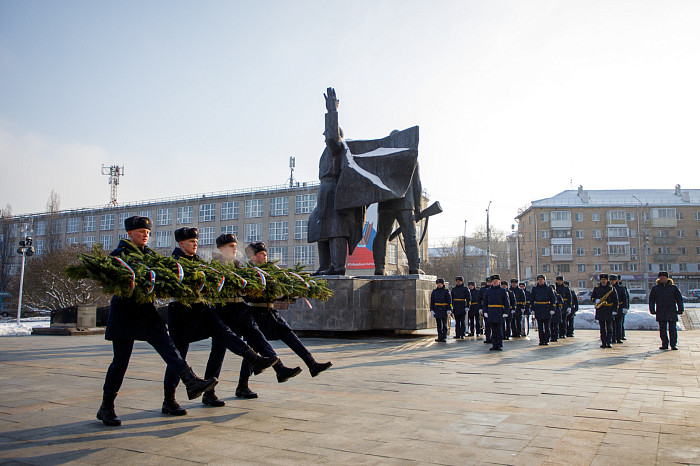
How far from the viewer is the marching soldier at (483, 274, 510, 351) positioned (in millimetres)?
11820

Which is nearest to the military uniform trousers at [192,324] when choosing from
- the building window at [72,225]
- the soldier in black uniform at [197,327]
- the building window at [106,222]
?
the soldier in black uniform at [197,327]

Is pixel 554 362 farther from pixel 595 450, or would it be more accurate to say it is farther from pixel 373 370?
pixel 595 450

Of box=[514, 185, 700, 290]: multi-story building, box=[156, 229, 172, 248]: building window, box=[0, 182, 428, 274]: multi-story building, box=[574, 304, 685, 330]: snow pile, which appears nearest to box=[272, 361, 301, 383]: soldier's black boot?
box=[574, 304, 685, 330]: snow pile

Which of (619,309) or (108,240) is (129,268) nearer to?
(619,309)

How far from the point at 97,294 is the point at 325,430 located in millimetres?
36635

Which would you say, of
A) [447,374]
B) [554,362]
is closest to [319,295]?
[447,374]

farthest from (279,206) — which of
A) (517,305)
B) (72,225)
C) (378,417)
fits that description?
(378,417)

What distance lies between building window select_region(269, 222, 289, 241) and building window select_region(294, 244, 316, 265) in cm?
201

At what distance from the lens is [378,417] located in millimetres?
4949

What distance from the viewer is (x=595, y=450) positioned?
3893 millimetres

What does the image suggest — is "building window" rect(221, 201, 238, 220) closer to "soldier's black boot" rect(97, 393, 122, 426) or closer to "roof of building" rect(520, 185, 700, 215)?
"roof of building" rect(520, 185, 700, 215)

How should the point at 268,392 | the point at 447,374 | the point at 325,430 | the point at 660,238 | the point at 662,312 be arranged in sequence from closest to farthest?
the point at 325,430, the point at 268,392, the point at 447,374, the point at 662,312, the point at 660,238

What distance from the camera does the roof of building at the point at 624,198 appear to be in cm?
6544

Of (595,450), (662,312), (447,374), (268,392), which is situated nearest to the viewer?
(595,450)
